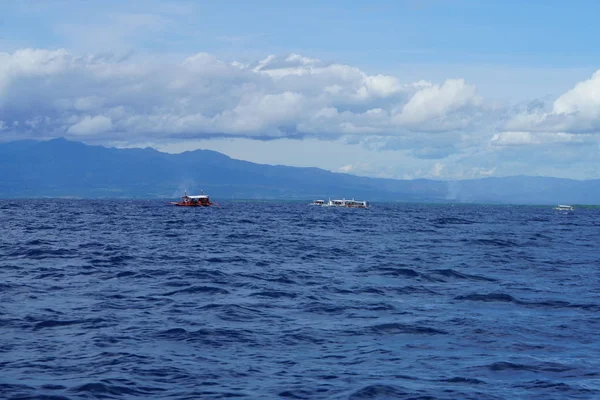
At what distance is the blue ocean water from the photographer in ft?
61.3

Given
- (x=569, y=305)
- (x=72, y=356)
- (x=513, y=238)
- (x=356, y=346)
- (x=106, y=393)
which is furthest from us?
(x=513, y=238)

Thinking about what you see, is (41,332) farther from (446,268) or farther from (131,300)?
(446,268)

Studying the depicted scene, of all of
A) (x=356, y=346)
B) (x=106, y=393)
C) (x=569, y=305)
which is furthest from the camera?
(x=569, y=305)

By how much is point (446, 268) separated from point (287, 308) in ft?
61.1

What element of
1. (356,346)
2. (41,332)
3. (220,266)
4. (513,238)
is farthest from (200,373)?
(513,238)

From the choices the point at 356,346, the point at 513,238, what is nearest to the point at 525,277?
the point at 356,346

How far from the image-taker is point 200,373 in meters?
19.6

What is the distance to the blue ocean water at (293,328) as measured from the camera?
18.7 m

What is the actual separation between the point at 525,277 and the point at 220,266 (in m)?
18.9

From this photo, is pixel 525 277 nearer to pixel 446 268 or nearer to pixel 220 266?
pixel 446 268

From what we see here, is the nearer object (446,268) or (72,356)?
(72,356)

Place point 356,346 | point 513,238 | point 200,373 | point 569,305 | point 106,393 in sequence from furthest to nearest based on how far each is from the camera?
point 513,238 → point 569,305 → point 356,346 → point 200,373 → point 106,393

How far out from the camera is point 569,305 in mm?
31391

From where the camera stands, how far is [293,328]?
25.6 meters
